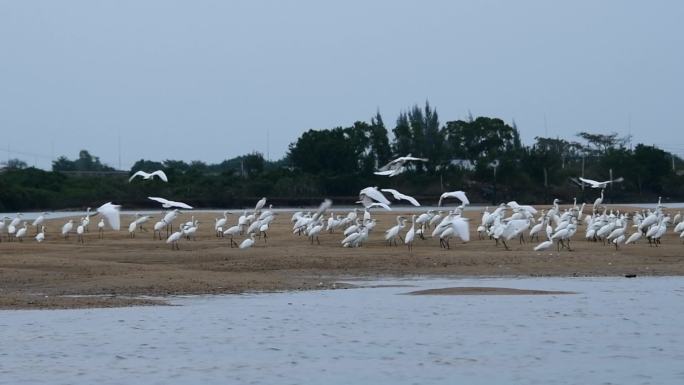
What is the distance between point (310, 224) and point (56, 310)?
1487 cm

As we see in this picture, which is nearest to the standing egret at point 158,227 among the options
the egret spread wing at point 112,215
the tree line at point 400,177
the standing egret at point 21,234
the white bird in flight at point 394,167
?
the standing egret at point 21,234

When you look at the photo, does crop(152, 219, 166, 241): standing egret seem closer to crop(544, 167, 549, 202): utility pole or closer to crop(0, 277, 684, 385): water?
crop(0, 277, 684, 385): water

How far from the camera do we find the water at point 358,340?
612 inches

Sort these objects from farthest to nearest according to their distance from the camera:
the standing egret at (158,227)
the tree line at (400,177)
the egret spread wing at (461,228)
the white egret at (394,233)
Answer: the tree line at (400,177) < the standing egret at (158,227) < the white egret at (394,233) < the egret spread wing at (461,228)

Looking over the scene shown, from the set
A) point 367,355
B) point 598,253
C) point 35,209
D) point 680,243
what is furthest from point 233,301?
point 35,209

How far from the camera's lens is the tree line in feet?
232

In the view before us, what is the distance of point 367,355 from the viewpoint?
16.9 metres

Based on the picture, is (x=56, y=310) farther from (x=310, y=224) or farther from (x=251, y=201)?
(x=251, y=201)

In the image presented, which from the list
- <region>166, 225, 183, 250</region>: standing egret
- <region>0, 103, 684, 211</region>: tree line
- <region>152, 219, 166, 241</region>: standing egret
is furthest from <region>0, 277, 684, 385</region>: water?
<region>0, 103, 684, 211</region>: tree line

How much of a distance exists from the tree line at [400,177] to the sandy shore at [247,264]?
113 ft

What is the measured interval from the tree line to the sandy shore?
34.6m

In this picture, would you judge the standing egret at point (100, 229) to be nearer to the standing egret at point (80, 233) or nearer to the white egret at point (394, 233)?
the standing egret at point (80, 233)

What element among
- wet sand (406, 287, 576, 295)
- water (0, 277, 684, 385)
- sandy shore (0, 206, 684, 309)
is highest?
sandy shore (0, 206, 684, 309)

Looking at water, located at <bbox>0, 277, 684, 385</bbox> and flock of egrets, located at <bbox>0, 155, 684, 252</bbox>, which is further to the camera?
flock of egrets, located at <bbox>0, 155, 684, 252</bbox>
